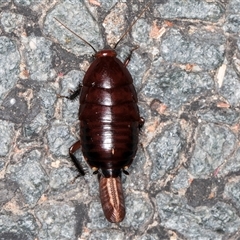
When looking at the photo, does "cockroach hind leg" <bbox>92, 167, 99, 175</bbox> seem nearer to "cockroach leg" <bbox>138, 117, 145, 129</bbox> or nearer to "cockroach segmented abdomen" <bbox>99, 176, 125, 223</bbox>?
"cockroach segmented abdomen" <bbox>99, 176, 125, 223</bbox>

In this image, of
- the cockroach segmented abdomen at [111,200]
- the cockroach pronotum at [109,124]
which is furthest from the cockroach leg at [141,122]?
the cockroach segmented abdomen at [111,200]

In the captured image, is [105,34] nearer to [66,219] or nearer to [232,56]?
[232,56]

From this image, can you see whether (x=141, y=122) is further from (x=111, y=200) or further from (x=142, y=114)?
(x=111, y=200)

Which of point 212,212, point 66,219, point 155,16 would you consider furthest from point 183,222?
point 155,16

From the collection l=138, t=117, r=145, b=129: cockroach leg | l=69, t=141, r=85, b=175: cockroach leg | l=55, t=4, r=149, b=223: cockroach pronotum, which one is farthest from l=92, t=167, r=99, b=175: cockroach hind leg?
l=138, t=117, r=145, b=129: cockroach leg

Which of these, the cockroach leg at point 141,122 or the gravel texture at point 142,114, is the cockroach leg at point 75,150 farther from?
the cockroach leg at point 141,122
